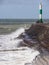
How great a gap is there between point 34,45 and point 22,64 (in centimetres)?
294

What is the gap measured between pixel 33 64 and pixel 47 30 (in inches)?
152

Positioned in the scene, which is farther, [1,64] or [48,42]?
[48,42]

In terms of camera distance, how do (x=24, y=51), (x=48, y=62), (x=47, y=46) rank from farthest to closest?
(x=24, y=51)
(x=47, y=46)
(x=48, y=62)

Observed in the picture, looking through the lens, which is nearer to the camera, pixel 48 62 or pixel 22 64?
pixel 48 62

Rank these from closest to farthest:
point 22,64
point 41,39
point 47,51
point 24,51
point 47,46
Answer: point 22,64, point 47,51, point 47,46, point 24,51, point 41,39

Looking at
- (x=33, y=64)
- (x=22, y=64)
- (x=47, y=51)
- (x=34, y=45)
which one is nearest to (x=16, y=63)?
(x=22, y=64)

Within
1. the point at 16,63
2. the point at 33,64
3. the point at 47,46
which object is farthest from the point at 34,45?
the point at 33,64

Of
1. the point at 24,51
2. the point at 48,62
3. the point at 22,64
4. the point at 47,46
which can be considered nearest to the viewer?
the point at 48,62

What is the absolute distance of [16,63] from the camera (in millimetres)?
6879

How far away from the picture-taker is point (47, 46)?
853 centimetres

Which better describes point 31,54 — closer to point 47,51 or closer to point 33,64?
point 47,51

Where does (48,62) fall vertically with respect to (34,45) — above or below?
above

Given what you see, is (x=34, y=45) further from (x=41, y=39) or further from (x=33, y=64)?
(x=33, y=64)

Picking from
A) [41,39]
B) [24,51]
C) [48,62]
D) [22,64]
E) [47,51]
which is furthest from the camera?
[41,39]
